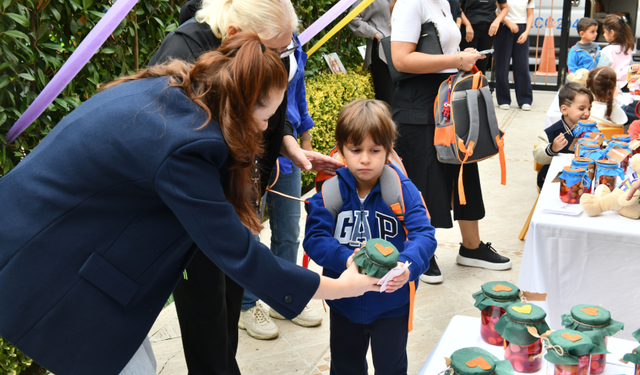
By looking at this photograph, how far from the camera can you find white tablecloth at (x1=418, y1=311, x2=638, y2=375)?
4.87 feet

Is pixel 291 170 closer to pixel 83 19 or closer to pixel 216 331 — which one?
pixel 216 331

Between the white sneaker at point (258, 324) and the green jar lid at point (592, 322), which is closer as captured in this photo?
the green jar lid at point (592, 322)

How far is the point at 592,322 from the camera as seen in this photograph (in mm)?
1450

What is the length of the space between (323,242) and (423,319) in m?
1.40

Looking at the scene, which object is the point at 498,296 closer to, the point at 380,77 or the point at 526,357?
the point at 526,357

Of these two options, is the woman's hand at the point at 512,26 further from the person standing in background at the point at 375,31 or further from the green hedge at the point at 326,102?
the green hedge at the point at 326,102

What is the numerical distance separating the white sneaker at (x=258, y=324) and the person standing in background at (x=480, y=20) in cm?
537

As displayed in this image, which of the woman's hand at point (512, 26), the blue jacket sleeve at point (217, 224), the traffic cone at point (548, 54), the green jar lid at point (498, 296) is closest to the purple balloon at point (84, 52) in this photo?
the blue jacket sleeve at point (217, 224)

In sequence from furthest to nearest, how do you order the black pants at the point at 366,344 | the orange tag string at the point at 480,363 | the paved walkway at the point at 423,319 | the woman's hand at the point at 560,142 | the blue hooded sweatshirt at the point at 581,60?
the blue hooded sweatshirt at the point at 581,60 < the woman's hand at the point at 560,142 < the paved walkway at the point at 423,319 < the black pants at the point at 366,344 < the orange tag string at the point at 480,363

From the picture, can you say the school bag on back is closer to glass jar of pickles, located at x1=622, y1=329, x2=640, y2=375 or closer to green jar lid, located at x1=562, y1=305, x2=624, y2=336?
green jar lid, located at x1=562, y1=305, x2=624, y2=336

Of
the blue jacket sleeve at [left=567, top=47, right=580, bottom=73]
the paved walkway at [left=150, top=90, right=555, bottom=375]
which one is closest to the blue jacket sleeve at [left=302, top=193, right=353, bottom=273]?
the paved walkway at [left=150, top=90, right=555, bottom=375]

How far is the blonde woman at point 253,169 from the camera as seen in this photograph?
1744mm

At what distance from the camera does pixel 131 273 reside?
1.35 m

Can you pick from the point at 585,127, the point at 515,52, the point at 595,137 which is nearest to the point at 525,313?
the point at 595,137
